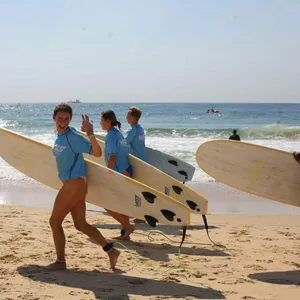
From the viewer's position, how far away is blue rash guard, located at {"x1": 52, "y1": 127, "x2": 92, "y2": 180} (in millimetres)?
4523

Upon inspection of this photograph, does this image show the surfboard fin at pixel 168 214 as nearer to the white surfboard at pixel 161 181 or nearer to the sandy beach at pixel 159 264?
the sandy beach at pixel 159 264

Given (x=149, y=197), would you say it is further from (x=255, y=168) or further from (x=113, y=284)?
(x=255, y=168)

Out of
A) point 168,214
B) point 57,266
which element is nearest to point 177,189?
point 168,214

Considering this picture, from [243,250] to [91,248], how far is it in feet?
5.44

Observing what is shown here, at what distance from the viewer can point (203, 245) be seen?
6.15 metres

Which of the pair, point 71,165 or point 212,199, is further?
point 212,199

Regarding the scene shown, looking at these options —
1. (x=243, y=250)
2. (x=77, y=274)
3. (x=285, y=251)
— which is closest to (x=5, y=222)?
(x=77, y=274)

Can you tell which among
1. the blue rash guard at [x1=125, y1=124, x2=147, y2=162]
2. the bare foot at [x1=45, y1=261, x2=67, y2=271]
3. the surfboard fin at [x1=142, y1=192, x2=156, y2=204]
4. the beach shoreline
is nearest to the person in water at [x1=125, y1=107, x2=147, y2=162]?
the blue rash guard at [x1=125, y1=124, x2=147, y2=162]

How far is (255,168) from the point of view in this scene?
→ 6.41m

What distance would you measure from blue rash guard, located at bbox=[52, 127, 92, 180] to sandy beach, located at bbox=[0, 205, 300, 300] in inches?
35.6

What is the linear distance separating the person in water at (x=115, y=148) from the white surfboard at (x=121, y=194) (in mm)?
633

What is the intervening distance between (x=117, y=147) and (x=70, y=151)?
59.3 inches

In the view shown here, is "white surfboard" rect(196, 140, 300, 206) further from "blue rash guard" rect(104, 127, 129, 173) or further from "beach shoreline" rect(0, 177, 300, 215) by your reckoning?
"beach shoreline" rect(0, 177, 300, 215)

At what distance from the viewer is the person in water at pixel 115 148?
230 inches
